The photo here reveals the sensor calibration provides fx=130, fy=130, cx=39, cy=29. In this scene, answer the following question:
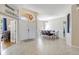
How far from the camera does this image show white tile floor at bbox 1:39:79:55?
3.62 metres

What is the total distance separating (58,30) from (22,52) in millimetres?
1264

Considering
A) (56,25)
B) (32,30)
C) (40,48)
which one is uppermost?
(56,25)

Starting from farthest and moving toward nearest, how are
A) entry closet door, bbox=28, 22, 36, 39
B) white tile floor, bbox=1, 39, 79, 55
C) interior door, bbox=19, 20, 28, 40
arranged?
entry closet door, bbox=28, 22, 36, 39, interior door, bbox=19, 20, 28, 40, white tile floor, bbox=1, 39, 79, 55

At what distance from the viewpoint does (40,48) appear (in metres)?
3.98

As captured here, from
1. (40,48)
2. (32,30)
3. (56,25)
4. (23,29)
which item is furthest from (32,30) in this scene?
(56,25)

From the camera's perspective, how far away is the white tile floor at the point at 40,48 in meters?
3.62

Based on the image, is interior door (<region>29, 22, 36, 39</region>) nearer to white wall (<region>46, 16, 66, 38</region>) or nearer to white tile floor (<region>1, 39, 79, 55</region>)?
white tile floor (<region>1, 39, 79, 55</region>)

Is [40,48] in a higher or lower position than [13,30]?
lower

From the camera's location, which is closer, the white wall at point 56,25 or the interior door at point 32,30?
the white wall at point 56,25

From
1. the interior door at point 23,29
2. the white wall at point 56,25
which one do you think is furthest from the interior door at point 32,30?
the white wall at point 56,25

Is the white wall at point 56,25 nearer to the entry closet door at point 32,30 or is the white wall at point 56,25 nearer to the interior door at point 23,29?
the entry closet door at point 32,30

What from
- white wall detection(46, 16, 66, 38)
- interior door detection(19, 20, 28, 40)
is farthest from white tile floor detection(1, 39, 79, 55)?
white wall detection(46, 16, 66, 38)

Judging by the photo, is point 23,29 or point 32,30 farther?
point 32,30

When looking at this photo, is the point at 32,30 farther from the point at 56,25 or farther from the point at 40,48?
the point at 56,25
